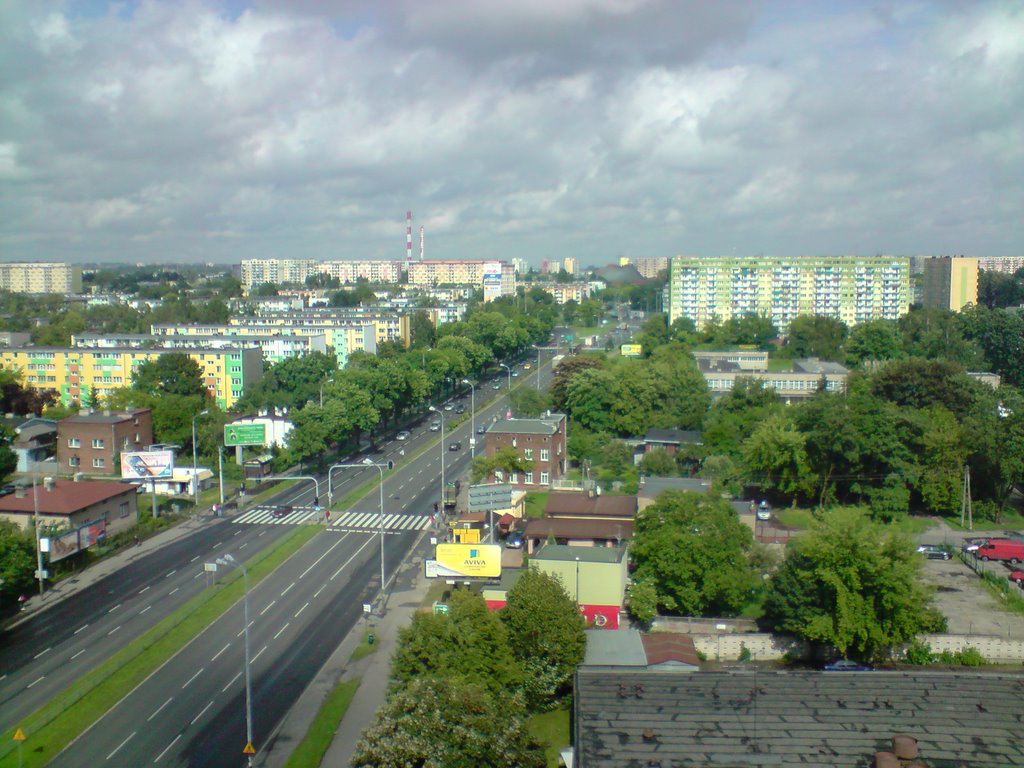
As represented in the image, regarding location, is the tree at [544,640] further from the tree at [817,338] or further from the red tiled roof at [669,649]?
the tree at [817,338]

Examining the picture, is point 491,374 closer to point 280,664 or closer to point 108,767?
point 280,664

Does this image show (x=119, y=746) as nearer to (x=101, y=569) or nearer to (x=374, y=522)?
(x=101, y=569)

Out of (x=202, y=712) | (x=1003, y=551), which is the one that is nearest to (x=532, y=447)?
(x=1003, y=551)

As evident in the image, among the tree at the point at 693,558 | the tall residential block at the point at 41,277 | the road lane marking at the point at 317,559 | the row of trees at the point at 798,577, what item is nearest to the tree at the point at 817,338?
the row of trees at the point at 798,577

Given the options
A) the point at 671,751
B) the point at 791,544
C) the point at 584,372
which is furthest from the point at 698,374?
the point at 671,751

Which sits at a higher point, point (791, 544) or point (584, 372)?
point (584, 372)

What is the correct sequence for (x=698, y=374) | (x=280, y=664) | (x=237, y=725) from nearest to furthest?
(x=237, y=725)
(x=280, y=664)
(x=698, y=374)

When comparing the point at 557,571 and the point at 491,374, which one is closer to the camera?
the point at 557,571
